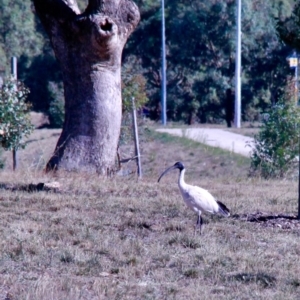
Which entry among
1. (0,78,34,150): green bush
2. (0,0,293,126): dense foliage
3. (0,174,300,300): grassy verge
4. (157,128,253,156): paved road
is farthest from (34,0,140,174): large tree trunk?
(0,0,293,126): dense foliage

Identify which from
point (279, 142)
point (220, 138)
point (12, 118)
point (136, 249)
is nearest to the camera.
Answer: point (136, 249)

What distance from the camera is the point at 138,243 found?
997 centimetres

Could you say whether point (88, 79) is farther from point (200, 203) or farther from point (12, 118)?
point (200, 203)

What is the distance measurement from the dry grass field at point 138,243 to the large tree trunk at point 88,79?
86 centimetres

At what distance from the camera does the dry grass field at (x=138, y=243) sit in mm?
8227

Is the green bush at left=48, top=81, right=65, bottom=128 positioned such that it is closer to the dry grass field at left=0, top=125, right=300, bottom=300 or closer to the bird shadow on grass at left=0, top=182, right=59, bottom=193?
the bird shadow on grass at left=0, top=182, right=59, bottom=193

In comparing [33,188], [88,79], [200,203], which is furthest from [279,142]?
[200,203]

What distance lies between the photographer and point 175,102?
5475 cm

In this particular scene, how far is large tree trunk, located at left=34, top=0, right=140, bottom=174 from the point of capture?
1565cm

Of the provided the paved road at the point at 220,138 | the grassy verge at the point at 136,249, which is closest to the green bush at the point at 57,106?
the paved road at the point at 220,138

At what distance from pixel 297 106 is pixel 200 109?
1357 inches

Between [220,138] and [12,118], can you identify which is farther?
[220,138]

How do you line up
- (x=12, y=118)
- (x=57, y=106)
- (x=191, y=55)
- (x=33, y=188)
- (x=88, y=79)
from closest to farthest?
1. (x=33, y=188)
2. (x=88, y=79)
3. (x=12, y=118)
4. (x=57, y=106)
5. (x=191, y=55)

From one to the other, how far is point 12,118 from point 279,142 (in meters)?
6.18
